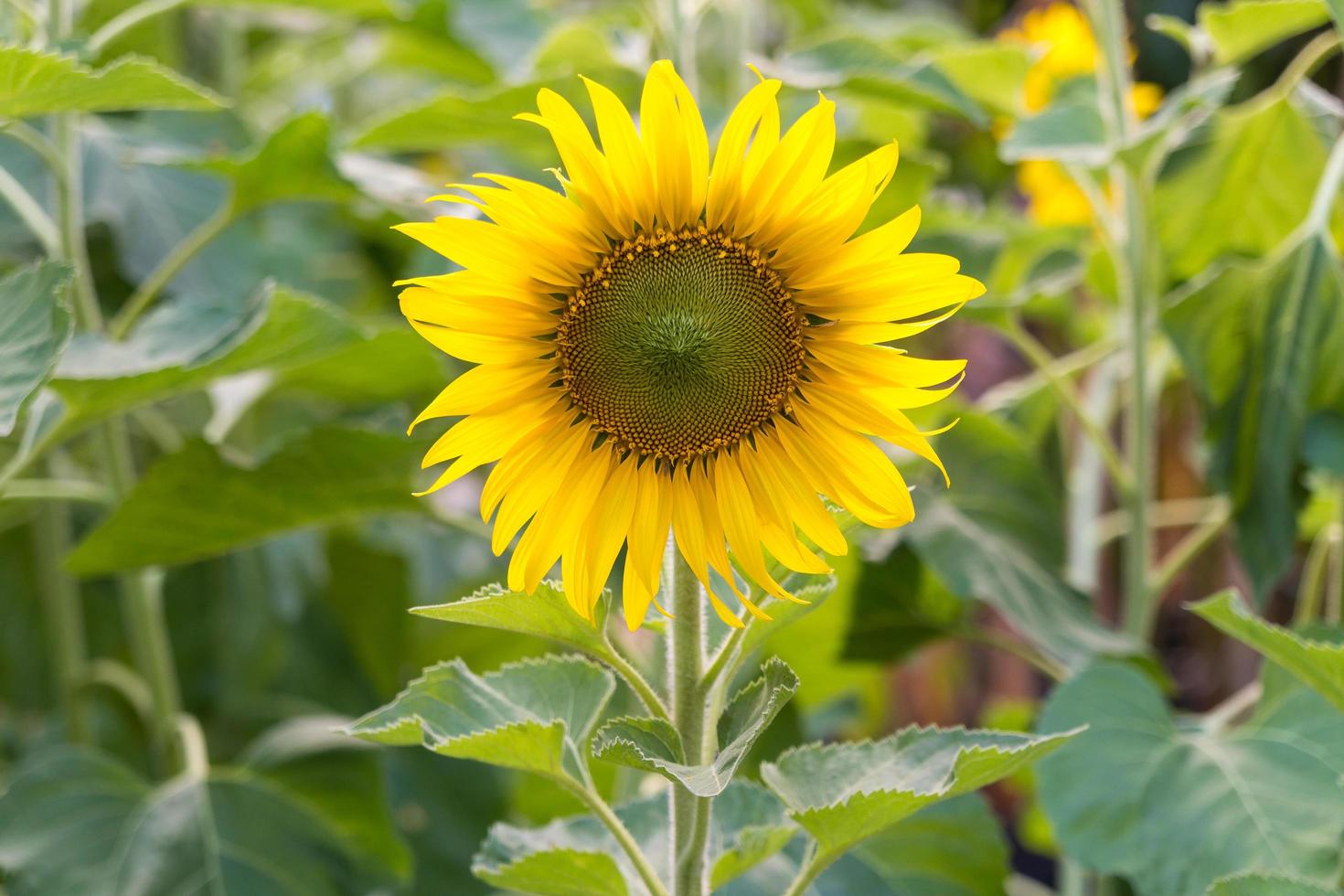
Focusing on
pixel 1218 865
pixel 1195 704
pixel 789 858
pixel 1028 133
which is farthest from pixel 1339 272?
pixel 1195 704

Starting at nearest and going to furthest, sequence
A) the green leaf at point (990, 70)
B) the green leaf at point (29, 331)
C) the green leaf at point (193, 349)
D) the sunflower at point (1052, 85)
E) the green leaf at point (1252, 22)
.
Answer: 1. the green leaf at point (29, 331)
2. the green leaf at point (193, 349)
3. the green leaf at point (1252, 22)
4. the green leaf at point (990, 70)
5. the sunflower at point (1052, 85)

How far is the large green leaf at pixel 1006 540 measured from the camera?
0.72 metres

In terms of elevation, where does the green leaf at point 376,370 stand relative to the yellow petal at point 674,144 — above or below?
below

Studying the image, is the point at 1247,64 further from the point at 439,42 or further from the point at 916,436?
the point at 916,436

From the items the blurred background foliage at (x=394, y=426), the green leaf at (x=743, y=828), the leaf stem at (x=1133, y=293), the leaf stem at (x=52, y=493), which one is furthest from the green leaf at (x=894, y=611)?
the leaf stem at (x=52, y=493)

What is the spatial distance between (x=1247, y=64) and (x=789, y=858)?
3.53 ft

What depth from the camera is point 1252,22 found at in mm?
742

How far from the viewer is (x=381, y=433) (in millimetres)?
711

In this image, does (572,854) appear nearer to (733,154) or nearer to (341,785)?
(733,154)

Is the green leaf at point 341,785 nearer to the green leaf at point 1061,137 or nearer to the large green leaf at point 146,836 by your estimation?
the large green leaf at point 146,836

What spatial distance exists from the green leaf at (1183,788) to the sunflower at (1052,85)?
1.56 feet

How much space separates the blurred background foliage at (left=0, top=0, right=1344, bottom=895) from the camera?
68cm

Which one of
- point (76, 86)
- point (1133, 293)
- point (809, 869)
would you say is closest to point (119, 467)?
point (76, 86)

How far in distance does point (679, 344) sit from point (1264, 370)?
440 millimetres
